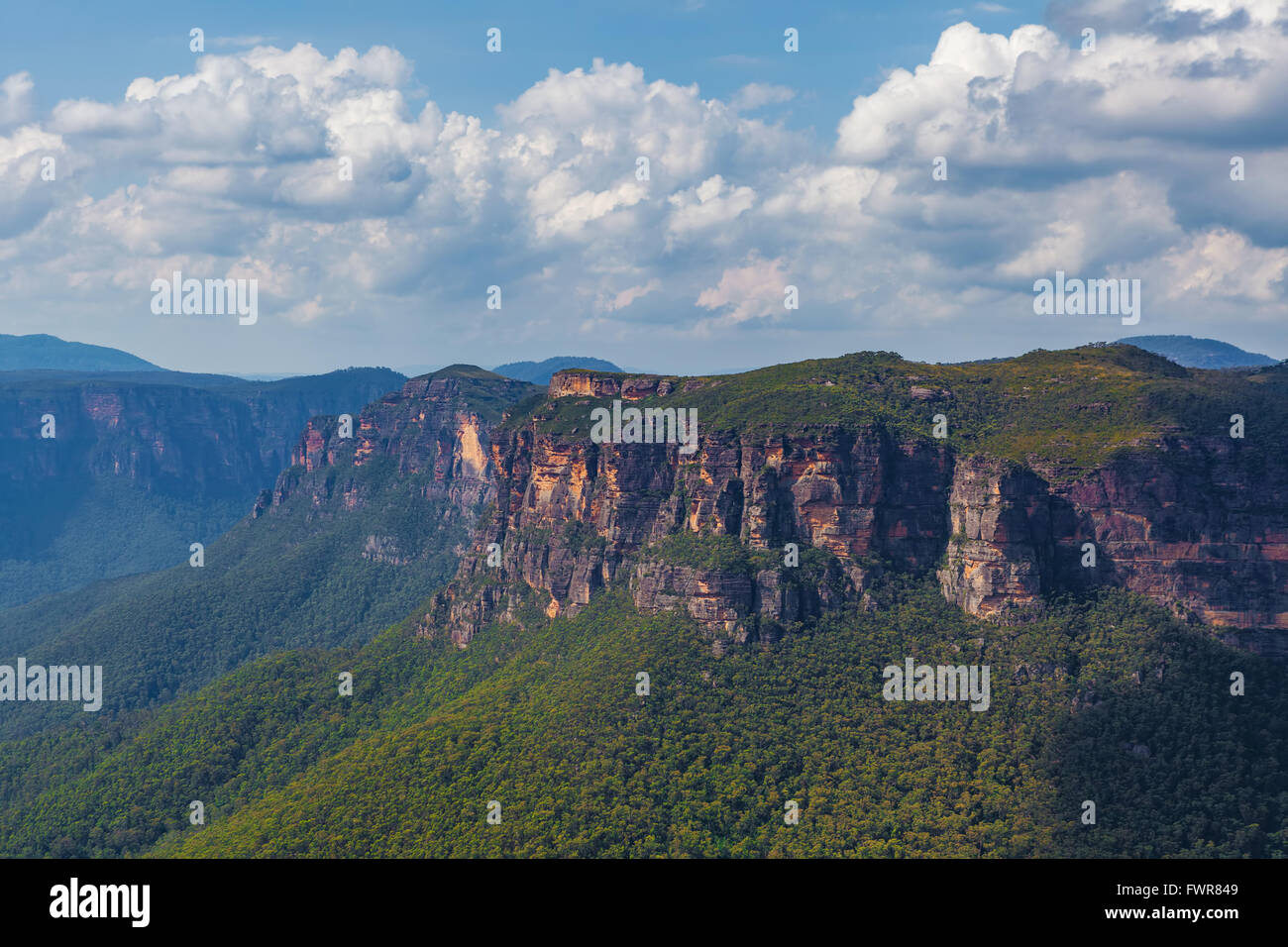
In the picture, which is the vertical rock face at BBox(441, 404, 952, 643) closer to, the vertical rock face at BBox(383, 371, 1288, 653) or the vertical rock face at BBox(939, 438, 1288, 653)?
the vertical rock face at BBox(383, 371, 1288, 653)

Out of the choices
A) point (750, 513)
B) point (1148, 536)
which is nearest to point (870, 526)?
point (750, 513)

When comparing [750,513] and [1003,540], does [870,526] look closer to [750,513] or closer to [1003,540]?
[750,513]

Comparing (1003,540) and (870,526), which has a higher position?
(870,526)

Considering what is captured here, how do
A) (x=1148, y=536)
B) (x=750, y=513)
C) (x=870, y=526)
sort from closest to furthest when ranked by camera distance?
(x=1148, y=536)
(x=870, y=526)
(x=750, y=513)

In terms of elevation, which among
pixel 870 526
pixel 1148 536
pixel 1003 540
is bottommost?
pixel 1003 540

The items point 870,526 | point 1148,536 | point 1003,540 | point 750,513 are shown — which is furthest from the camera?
point 750,513

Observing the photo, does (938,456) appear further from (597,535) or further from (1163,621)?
(597,535)

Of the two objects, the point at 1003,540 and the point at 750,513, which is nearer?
the point at 1003,540

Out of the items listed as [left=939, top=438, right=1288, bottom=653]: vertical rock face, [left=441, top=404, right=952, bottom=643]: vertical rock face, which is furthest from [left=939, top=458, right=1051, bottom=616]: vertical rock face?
[left=441, top=404, right=952, bottom=643]: vertical rock face

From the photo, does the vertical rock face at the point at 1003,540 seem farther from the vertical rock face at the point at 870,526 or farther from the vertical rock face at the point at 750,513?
the vertical rock face at the point at 750,513

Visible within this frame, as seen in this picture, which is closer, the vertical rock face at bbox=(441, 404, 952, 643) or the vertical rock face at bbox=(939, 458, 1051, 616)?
the vertical rock face at bbox=(939, 458, 1051, 616)

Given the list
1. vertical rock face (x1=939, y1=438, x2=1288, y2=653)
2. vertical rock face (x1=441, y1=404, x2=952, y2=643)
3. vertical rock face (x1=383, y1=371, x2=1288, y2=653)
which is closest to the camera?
vertical rock face (x1=939, y1=438, x2=1288, y2=653)
